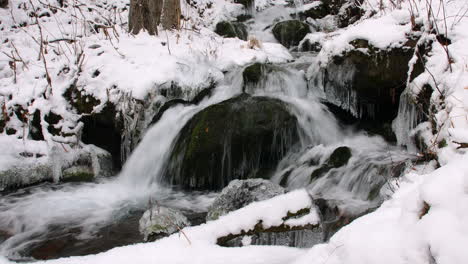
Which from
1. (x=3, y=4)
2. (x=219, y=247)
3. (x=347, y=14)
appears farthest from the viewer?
(x=347, y=14)

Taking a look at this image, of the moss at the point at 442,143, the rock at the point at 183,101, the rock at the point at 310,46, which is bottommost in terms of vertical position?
the moss at the point at 442,143

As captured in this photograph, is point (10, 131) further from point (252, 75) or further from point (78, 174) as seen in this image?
point (252, 75)

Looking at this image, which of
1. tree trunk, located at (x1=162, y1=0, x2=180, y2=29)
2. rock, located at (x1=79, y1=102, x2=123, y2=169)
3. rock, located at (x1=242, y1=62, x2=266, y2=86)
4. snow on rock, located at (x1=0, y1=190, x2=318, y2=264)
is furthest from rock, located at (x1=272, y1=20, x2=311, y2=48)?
snow on rock, located at (x1=0, y1=190, x2=318, y2=264)

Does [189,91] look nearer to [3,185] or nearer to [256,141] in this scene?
[256,141]

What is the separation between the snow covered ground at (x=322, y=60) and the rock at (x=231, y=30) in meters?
1.70

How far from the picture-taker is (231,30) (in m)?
10.4

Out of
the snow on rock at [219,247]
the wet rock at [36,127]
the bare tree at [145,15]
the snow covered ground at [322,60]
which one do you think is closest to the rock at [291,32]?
the snow covered ground at [322,60]

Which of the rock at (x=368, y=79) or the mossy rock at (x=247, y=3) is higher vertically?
the mossy rock at (x=247, y=3)

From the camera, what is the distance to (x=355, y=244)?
39.6 inches

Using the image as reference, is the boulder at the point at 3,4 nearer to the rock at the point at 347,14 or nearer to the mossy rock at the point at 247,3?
the mossy rock at the point at 247,3

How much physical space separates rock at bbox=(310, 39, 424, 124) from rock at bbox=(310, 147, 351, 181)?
772 millimetres

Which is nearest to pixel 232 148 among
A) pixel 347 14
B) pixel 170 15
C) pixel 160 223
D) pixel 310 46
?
pixel 160 223

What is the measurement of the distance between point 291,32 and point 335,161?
6.52 meters

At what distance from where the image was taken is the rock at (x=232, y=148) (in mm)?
4434
